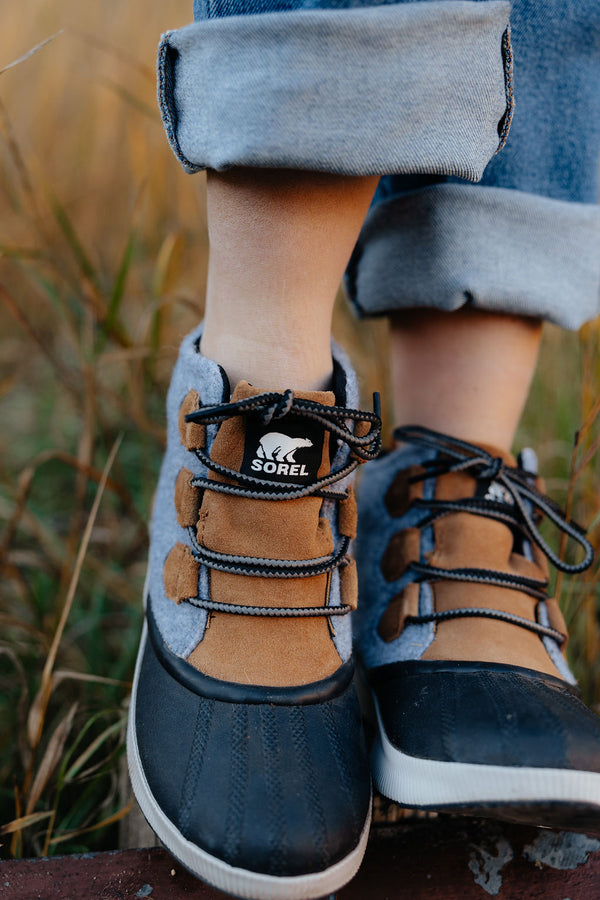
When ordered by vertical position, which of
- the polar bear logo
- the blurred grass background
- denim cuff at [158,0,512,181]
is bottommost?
the blurred grass background

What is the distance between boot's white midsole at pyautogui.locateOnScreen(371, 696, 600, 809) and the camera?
0.52 metres

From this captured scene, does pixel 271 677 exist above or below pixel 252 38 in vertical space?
below

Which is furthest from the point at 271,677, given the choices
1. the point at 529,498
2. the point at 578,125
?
the point at 578,125

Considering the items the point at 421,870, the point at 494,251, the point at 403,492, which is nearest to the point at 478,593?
the point at 403,492

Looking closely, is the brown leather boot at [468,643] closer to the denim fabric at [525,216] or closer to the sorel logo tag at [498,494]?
the sorel logo tag at [498,494]

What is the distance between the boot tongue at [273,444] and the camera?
24.3 inches

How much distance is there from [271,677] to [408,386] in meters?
0.42

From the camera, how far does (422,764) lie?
0.57 metres

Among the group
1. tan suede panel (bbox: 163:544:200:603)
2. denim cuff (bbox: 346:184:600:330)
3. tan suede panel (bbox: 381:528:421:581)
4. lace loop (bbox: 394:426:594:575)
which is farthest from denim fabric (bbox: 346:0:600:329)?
tan suede panel (bbox: 163:544:200:603)

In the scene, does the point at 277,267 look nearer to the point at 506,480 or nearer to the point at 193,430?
the point at 193,430

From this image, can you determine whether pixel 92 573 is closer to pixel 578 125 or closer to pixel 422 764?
pixel 422 764

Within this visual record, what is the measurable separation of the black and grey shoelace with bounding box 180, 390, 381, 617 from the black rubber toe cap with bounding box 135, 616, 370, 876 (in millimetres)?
78

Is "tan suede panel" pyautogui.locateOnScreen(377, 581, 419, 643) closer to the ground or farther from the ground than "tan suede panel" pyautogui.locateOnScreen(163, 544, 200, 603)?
closer to the ground

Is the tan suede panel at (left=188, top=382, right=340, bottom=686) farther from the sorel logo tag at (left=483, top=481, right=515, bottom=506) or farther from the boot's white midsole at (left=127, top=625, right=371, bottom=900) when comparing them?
the sorel logo tag at (left=483, top=481, right=515, bottom=506)
